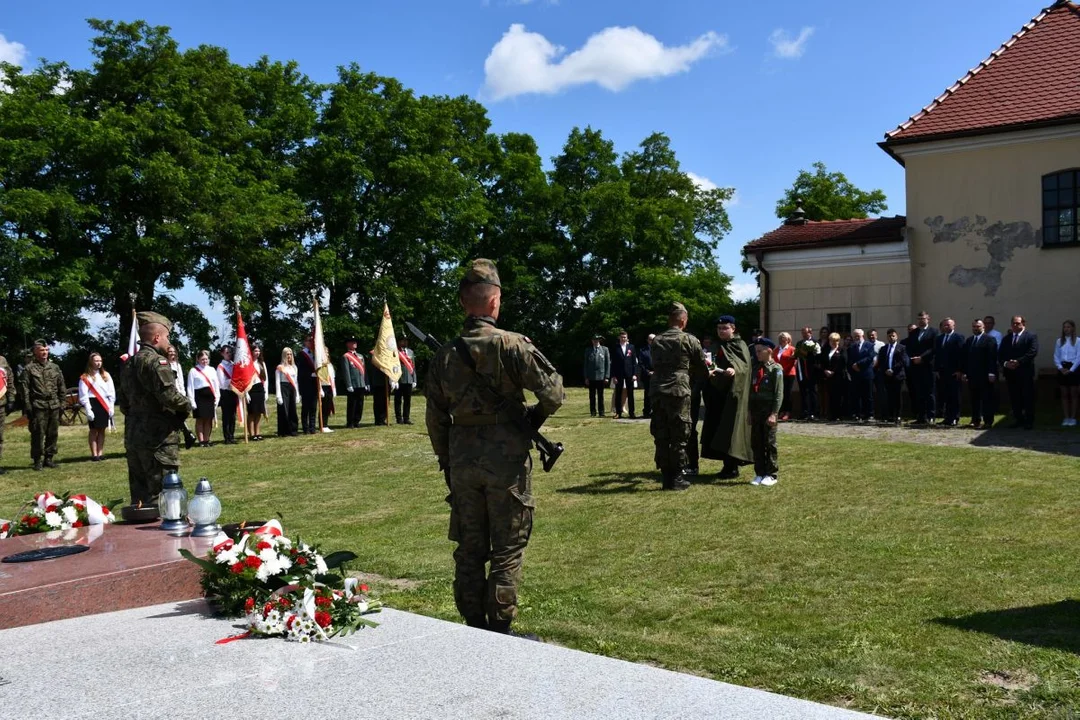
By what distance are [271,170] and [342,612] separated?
3734 cm

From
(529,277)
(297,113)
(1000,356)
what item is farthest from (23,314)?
(1000,356)

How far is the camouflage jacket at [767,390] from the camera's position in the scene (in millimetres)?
11141

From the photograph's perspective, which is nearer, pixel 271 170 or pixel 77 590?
pixel 77 590

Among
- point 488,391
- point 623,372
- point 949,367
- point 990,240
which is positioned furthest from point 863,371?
point 488,391

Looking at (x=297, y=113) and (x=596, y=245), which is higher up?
(x=297, y=113)

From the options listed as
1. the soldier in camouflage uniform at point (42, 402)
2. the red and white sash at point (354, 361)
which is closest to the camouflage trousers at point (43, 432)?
the soldier in camouflage uniform at point (42, 402)

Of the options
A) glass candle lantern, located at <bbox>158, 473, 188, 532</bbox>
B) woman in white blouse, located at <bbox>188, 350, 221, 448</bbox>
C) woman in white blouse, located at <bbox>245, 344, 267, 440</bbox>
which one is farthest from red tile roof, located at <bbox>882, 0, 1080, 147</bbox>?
glass candle lantern, located at <bbox>158, 473, 188, 532</bbox>

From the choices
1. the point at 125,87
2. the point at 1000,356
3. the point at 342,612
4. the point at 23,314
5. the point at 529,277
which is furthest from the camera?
the point at 529,277

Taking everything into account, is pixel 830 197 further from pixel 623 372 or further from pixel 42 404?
pixel 42 404

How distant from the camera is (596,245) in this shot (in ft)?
167

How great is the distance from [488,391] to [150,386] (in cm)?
414

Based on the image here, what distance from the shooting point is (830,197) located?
51188mm

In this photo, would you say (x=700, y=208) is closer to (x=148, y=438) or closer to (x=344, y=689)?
(x=148, y=438)

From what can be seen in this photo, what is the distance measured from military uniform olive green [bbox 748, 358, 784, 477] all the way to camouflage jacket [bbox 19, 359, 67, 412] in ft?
37.8
